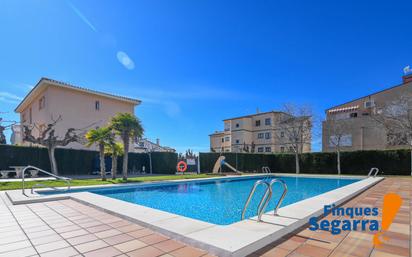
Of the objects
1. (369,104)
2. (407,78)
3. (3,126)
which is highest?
(407,78)

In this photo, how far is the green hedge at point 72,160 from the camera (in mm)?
16219

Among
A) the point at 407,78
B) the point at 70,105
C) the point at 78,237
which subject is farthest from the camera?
the point at 407,78

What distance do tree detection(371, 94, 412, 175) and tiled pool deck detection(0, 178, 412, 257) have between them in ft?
65.2

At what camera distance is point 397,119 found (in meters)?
21.5

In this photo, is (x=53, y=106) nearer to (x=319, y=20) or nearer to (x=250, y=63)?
(x=250, y=63)

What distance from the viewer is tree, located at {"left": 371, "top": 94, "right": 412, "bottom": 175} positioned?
20.4 m

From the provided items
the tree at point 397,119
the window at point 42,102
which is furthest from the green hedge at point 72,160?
the tree at point 397,119

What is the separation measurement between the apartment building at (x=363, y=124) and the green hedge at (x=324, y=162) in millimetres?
5604

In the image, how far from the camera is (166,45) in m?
13.7

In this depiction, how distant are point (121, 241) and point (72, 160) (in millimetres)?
17674

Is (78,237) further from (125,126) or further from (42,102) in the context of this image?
(42,102)

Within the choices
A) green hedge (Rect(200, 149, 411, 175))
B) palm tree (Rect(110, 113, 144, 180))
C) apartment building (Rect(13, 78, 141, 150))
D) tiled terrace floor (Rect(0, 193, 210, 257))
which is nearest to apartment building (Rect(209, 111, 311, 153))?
green hedge (Rect(200, 149, 411, 175))

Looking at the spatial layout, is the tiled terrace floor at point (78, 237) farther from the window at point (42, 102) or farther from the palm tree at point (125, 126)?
the window at point (42, 102)

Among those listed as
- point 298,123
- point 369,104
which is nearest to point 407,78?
point 369,104
